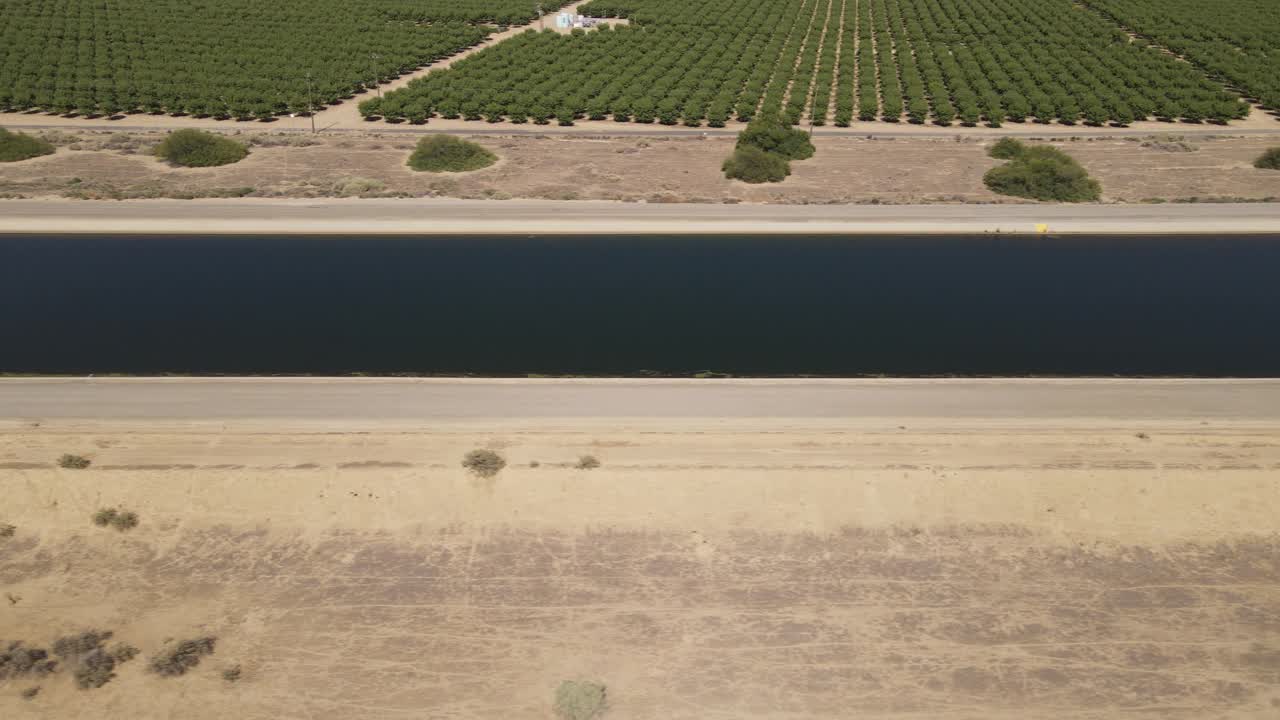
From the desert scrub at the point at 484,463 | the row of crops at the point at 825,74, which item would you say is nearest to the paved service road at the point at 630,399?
the desert scrub at the point at 484,463

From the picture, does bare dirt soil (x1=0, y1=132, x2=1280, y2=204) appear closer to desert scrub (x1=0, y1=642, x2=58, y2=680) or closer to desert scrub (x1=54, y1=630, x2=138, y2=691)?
desert scrub (x1=54, y1=630, x2=138, y2=691)

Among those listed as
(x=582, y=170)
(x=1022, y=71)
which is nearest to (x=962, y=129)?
(x=1022, y=71)

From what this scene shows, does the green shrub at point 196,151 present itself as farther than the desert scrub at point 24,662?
Yes

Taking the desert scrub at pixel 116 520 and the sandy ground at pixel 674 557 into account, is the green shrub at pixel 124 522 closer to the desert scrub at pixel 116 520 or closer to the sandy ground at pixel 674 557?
the desert scrub at pixel 116 520

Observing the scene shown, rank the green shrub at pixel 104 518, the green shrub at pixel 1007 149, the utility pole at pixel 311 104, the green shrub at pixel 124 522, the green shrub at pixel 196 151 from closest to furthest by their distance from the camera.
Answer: the green shrub at pixel 124 522
the green shrub at pixel 104 518
the green shrub at pixel 196 151
the green shrub at pixel 1007 149
the utility pole at pixel 311 104

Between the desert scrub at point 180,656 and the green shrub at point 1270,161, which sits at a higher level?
the green shrub at point 1270,161

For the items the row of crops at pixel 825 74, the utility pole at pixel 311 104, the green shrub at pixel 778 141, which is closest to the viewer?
the green shrub at pixel 778 141
